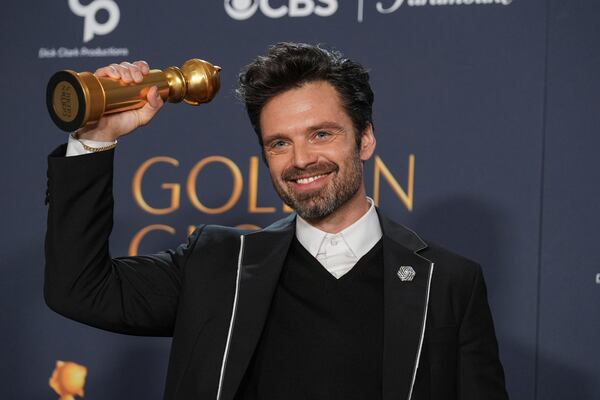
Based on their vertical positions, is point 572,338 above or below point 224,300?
below

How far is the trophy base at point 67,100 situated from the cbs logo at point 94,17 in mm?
1601

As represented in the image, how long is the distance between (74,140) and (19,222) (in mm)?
1582

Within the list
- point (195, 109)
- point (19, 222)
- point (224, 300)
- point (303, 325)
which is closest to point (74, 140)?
point (224, 300)

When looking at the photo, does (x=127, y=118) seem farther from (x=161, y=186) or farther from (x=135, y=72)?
(x=161, y=186)

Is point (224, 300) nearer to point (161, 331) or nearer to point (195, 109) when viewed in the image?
point (161, 331)

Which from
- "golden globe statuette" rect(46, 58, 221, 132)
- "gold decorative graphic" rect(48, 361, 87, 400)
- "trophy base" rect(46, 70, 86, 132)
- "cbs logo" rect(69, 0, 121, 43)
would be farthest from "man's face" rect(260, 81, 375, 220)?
"gold decorative graphic" rect(48, 361, 87, 400)

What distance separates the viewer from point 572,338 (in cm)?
267

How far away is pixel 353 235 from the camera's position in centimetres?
198

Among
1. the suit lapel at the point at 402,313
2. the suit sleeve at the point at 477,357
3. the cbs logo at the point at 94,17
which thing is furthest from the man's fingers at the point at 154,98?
the cbs logo at the point at 94,17

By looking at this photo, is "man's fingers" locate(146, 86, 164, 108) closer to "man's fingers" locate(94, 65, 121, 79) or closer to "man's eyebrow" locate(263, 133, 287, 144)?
"man's fingers" locate(94, 65, 121, 79)

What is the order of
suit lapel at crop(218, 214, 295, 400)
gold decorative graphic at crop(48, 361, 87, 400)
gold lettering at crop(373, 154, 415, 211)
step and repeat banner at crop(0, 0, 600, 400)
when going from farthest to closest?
gold decorative graphic at crop(48, 361, 87, 400) → gold lettering at crop(373, 154, 415, 211) → step and repeat banner at crop(0, 0, 600, 400) → suit lapel at crop(218, 214, 295, 400)

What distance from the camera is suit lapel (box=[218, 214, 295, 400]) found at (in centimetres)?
177

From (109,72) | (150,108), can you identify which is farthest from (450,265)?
(109,72)

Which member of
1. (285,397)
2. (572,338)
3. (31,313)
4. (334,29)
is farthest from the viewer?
(31,313)
